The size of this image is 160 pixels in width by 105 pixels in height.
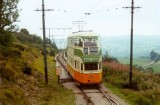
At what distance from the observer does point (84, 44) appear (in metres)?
33.2

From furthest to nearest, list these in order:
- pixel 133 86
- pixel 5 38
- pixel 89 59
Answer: pixel 133 86, pixel 89 59, pixel 5 38

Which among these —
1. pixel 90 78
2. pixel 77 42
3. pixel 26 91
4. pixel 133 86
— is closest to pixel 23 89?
pixel 26 91

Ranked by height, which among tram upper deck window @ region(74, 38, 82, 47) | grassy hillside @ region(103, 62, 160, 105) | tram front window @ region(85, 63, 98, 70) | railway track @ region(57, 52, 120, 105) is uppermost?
tram upper deck window @ region(74, 38, 82, 47)

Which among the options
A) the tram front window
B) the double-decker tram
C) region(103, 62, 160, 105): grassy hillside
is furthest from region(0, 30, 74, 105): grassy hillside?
region(103, 62, 160, 105): grassy hillside

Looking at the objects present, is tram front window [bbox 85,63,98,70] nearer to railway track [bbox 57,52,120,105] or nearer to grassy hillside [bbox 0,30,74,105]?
railway track [bbox 57,52,120,105]

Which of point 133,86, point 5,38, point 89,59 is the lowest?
point 133,86

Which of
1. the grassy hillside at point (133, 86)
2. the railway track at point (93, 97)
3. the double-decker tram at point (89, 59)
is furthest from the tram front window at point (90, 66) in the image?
the grassy hillside at point (133, 86)

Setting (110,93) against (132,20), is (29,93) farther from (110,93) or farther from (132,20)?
(132,20)

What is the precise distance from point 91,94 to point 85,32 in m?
7.03

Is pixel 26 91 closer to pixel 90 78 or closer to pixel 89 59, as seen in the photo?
pixel 90 78

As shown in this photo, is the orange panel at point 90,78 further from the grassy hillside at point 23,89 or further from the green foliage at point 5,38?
the green foliage at point 5,38

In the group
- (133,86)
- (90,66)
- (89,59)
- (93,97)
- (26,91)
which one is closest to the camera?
(26,91)

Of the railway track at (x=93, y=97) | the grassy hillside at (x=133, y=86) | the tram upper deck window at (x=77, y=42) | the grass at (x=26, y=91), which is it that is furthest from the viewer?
the tram upper deck window at (x=77, y=42)

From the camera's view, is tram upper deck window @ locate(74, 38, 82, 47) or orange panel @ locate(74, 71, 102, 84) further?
tram upper deck window @ locate(74, 38, 82, 47)
